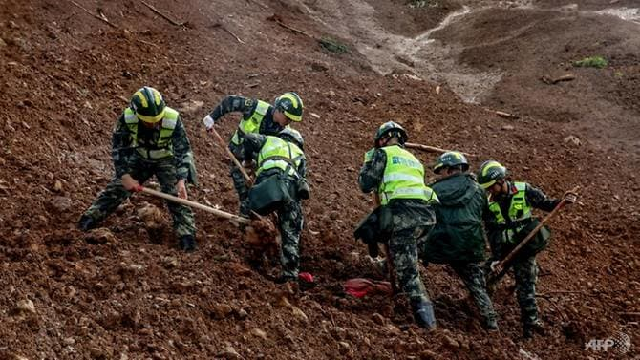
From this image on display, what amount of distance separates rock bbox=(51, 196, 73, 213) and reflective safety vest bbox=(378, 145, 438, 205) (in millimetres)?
3043

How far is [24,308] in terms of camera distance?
4.02 metres

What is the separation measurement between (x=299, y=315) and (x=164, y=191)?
1.92 metres

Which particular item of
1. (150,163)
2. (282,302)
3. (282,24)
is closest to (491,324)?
(282,302)

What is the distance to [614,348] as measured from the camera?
6371mm

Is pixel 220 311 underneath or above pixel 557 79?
above

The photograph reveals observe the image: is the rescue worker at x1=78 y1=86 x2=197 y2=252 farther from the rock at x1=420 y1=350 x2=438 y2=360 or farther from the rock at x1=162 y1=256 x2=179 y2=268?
the rock at x1=420 y1=350 x2=438 y2=360

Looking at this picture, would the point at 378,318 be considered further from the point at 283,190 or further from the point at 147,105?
the point at 147,105

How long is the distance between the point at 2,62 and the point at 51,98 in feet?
3.09

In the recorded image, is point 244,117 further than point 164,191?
Yes

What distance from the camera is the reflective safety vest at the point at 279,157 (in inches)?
227

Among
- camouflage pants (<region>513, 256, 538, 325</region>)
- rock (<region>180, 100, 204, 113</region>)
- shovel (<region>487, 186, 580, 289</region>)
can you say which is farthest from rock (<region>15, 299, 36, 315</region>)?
rock (<region>180, 100, 204, 113</region>)

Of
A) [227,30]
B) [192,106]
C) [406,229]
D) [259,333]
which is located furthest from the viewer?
[227,30]

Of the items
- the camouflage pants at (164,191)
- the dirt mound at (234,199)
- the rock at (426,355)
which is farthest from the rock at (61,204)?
the rock at (426,355)

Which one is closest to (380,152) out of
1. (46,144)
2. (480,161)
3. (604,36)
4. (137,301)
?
(137,301)
